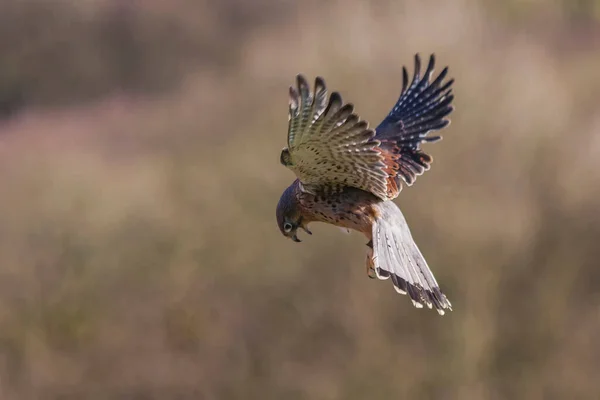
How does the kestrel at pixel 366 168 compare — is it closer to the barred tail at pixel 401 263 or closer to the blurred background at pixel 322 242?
the barred tail at pixel 401 263

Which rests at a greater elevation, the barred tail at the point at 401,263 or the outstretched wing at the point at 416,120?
the outstretched wing at the point at 416,120

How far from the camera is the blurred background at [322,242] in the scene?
8.02m

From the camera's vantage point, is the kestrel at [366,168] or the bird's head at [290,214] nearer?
the kestrel at [366,168]

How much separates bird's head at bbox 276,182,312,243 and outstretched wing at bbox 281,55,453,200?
0.11m

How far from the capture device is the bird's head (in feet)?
8.24

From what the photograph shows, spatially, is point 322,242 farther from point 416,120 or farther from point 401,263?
point 401,263

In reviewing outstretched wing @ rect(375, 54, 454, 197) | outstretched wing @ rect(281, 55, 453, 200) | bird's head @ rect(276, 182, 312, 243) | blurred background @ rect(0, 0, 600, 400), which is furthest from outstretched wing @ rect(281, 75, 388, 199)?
blurred background @ rect(0, 0, 600, 400)

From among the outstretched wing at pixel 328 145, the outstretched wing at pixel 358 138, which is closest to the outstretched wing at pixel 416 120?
the outstretched wing at pixel 358 138

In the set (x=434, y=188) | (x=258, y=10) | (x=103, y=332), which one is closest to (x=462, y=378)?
(x=434, y=188)

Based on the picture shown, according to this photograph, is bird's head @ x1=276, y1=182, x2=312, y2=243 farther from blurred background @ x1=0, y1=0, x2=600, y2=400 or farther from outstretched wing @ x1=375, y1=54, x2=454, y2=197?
blurred background @ x1=0, y1=0, x2=600, y2=400

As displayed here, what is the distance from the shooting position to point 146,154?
9.51 m

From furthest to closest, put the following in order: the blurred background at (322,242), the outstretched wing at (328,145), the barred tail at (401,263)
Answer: the blurred background at (322,242)
the barred tail at (401,263)
the outstretched wing at (328,145)

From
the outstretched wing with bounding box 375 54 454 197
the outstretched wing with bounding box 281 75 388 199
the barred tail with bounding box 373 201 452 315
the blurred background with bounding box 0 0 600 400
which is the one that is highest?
the blurred background with bounding box 0 0 600 400

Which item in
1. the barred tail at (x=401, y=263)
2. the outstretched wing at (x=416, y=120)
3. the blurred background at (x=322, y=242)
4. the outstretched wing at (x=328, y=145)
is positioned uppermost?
the blurred background at (x=322, y=242)
